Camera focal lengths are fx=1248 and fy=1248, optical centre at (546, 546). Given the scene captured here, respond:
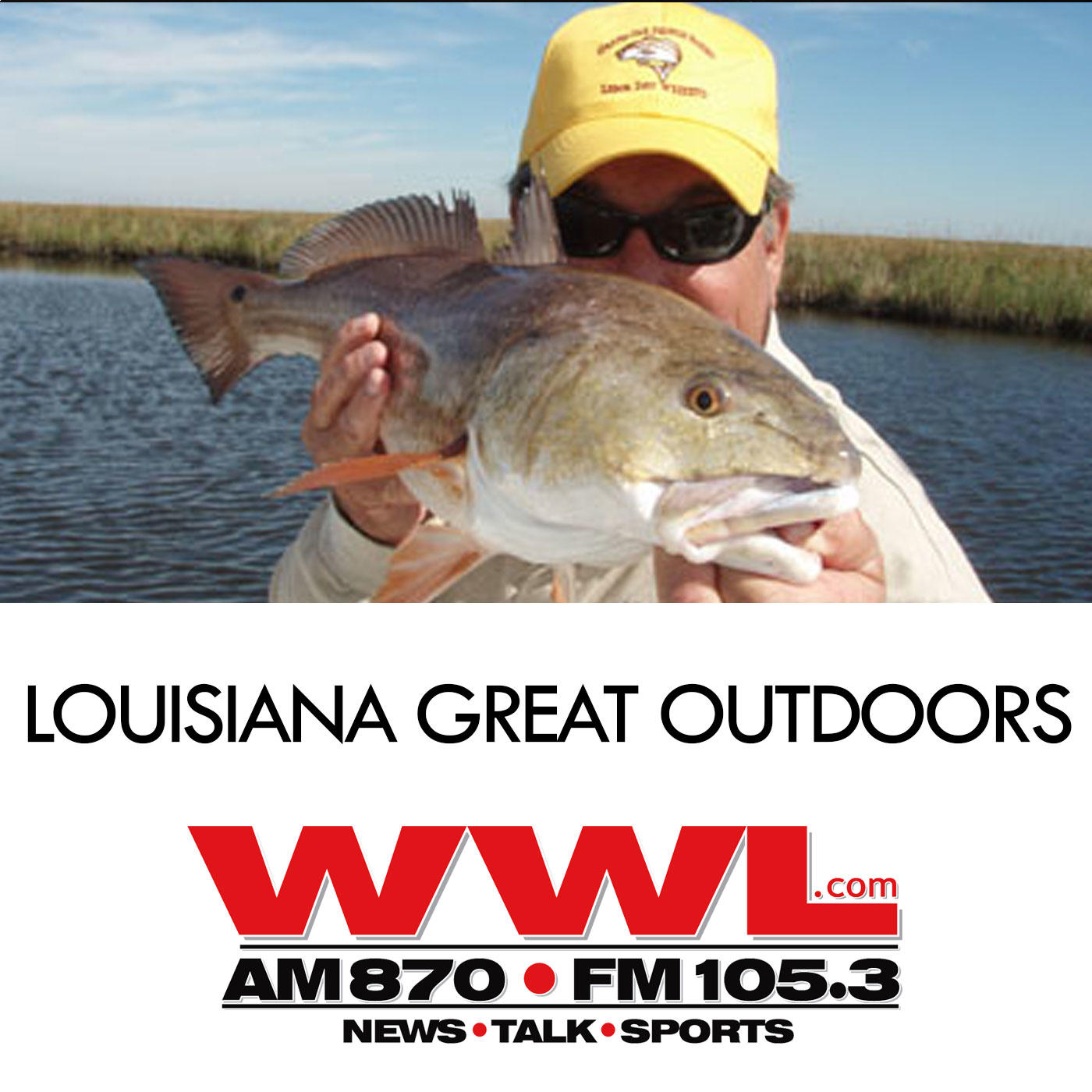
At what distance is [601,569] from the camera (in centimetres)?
312

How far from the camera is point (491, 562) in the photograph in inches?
127

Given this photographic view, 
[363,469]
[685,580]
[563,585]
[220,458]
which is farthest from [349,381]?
[220,458]

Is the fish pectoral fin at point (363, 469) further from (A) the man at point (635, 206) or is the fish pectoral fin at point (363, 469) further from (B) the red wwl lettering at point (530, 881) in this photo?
(B) the red wwl lettering at point (530, 881)

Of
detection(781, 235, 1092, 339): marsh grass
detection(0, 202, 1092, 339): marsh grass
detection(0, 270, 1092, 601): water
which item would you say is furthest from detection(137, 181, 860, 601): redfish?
detection(781, 235, 1092, 339): marsh grass

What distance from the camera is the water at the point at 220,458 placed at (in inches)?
510

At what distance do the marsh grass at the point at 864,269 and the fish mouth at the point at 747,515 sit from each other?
27256 millimetres

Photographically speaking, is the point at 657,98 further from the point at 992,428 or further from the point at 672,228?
the point at 992,428

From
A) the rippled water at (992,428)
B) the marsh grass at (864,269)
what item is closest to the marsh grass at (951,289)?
the marsh grass at (864,269)

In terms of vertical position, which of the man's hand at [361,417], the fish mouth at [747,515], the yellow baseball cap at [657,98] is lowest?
the fish mouth at [747,515]

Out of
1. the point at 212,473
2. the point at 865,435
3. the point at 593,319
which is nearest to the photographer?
the point at 593,319

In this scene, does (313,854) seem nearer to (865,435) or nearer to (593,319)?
(593,319)

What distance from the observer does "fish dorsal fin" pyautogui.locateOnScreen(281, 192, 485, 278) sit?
264cm

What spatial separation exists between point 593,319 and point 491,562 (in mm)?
1140

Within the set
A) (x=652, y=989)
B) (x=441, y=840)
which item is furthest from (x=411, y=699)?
(x=652, y=989)
